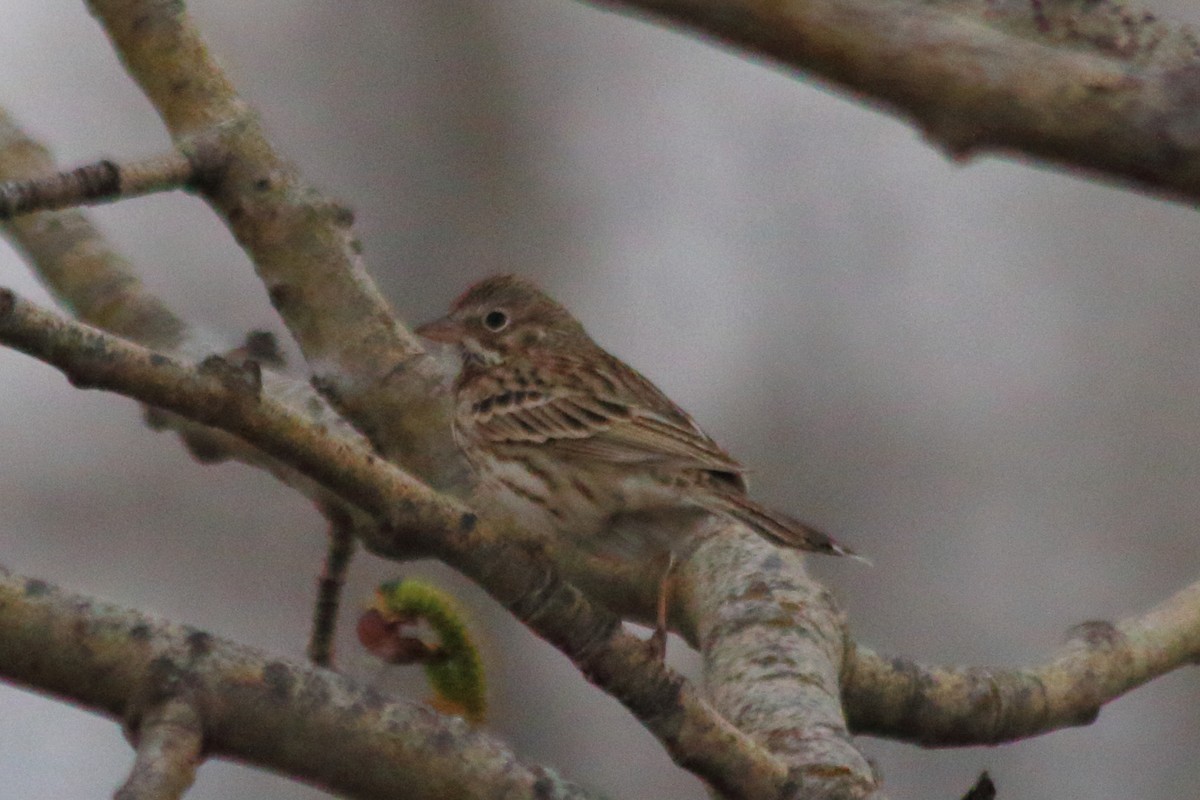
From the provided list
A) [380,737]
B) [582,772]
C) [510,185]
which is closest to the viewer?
[380,737]

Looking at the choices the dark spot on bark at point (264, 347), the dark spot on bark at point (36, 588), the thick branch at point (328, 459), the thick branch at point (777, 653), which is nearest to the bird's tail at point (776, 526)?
the thick branch at point (777, 653)

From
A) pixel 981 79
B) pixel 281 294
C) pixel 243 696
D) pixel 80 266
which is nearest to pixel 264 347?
pixel 281 294

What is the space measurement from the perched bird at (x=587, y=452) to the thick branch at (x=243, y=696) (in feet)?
4.43

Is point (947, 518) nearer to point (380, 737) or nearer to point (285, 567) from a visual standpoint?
point (285, 567)

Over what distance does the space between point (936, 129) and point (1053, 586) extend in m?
9.49

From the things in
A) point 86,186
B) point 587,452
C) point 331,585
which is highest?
point 587,452

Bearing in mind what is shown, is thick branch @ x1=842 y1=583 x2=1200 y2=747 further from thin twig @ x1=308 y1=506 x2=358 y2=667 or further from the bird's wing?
thin twig @ x1=308 y1=506 x2=358 y2=667

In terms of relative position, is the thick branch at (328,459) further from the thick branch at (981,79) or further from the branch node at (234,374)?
the thick branch at (981,79)

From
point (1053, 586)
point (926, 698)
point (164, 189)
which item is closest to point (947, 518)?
point (1053, 586)

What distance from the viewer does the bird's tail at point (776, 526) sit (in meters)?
3.76

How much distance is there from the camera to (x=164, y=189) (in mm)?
3375

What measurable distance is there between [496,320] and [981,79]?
449 cm

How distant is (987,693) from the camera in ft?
13.3

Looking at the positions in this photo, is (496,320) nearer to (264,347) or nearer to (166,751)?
(264,347)
